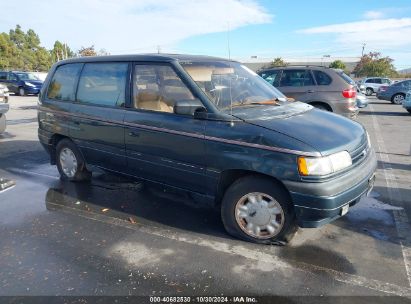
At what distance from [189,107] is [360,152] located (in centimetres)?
185

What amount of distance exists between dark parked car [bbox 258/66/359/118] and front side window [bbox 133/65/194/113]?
6.23m

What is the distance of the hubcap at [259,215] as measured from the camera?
3.60 metres

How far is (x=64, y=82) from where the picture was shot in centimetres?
553

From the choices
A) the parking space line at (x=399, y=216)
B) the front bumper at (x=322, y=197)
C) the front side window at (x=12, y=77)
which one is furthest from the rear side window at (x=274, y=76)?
the front side window at (x=12, y=77)

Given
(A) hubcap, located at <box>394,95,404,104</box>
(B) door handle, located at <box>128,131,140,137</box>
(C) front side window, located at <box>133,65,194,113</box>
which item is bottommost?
(A) hubcap, located at <box>394,95,404,104</box>

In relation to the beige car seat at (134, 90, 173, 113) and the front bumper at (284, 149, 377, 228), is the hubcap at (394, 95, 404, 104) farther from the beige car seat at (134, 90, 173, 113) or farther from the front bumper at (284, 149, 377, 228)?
the beige car seat at (134, 90, 173, 113)

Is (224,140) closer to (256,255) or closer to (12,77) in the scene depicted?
(256,255)

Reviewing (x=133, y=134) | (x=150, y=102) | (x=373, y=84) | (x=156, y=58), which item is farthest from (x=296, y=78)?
(x=373, y=84)

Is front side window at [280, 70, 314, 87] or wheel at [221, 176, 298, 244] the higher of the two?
front side window at [280, 70, 314, 87]

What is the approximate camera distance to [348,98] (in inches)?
376

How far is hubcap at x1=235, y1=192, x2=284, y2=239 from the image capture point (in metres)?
3.60

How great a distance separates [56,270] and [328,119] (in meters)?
3.20

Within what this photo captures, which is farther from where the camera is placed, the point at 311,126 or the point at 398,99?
the point at 398,99

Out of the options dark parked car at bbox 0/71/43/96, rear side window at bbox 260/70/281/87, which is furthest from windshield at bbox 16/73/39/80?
rear side window at bbox 260/70/281/87
